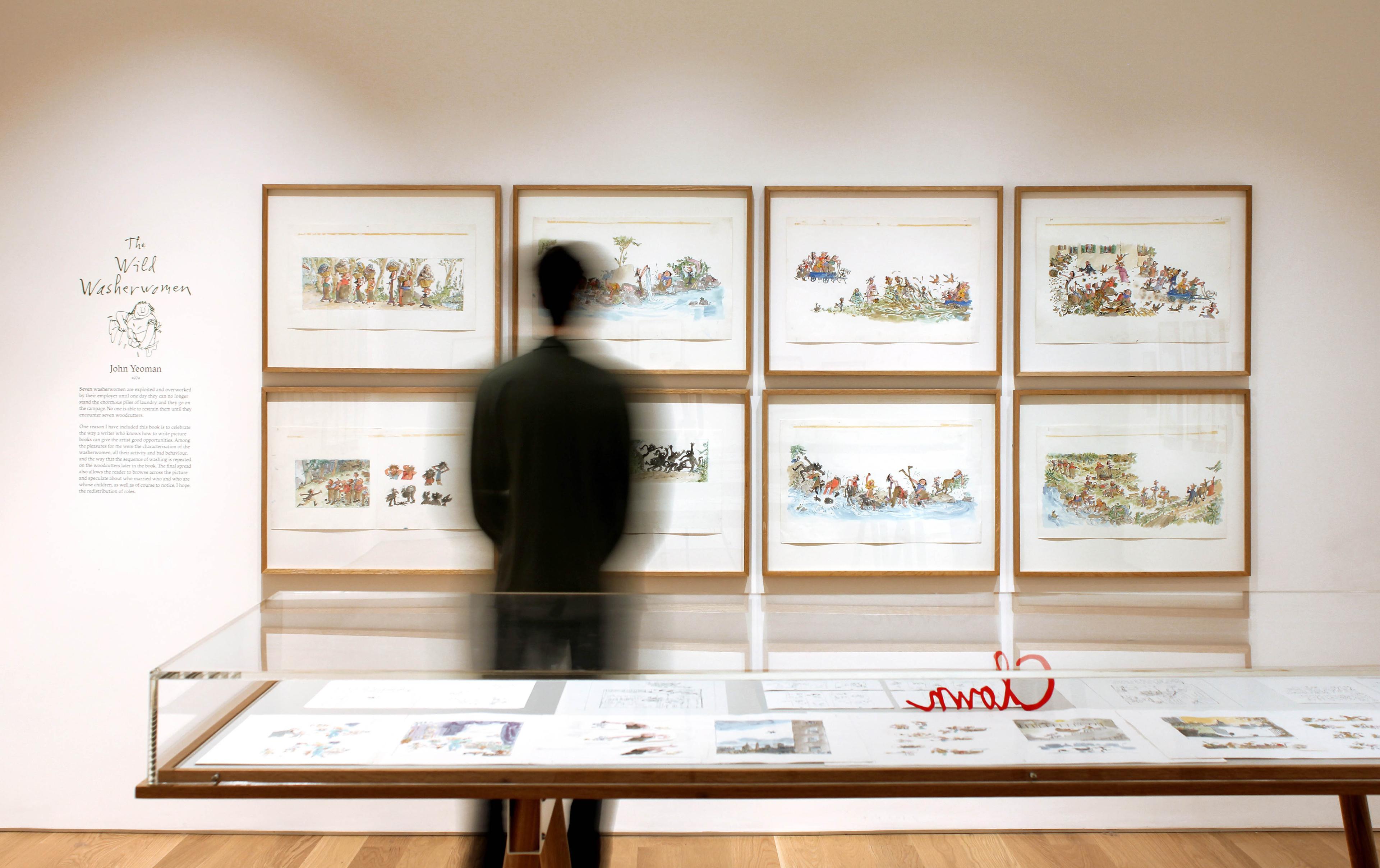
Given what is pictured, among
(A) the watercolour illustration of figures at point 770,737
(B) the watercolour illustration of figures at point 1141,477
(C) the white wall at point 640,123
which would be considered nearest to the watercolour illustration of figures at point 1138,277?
(C) the white wall at point 640,123

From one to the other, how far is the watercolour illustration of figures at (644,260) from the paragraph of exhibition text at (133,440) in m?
1.27

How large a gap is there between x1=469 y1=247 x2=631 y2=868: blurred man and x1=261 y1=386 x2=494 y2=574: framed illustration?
55cm

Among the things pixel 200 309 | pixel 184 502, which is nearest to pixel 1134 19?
pixel 200 309

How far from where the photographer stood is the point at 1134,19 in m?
2.66

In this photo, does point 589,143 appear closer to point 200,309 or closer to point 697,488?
point 697,488

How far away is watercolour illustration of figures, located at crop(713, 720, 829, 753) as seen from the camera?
49.7 inches

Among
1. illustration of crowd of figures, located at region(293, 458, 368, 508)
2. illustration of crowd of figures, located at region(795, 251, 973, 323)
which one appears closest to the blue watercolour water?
illustration of crowd of figures, located at region(795, 251, 973, 323)

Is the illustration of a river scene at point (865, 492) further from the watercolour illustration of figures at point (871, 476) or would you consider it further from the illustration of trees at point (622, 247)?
the illustration of trees at point (622, 247)

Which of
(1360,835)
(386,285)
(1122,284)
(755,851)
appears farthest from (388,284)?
(1360,835)

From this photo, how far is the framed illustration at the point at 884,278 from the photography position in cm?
266

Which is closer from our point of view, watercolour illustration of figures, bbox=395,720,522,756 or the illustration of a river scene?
watercolour illustration of figures, bbox=395,720,522,756

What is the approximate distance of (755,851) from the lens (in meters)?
2.67

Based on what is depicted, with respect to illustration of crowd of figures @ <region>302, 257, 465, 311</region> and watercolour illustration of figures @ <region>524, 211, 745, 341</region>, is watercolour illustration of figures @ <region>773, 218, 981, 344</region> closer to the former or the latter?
watercolour illustration of figures @ <region>524, 211, 745, 341</region>

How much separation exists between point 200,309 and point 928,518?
2371mm
